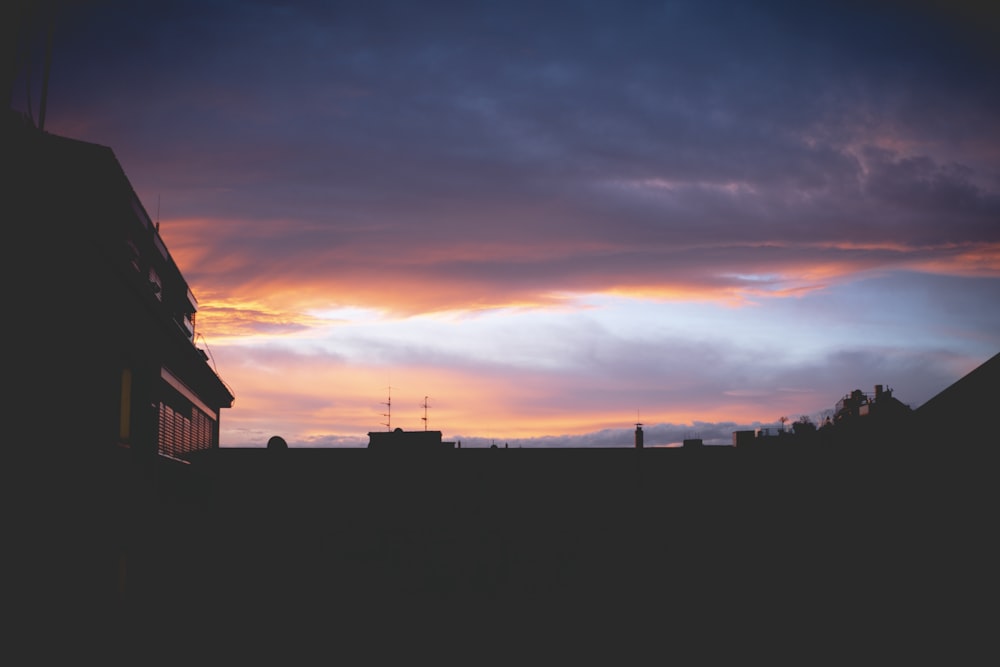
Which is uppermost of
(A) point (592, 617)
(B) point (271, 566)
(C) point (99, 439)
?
(C) point (99, 439)

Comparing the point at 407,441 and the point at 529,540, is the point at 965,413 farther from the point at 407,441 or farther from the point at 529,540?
the point at 407,441

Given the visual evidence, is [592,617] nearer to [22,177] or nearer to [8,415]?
[8,415]

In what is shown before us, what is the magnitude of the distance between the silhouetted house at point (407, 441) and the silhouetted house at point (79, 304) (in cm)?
991

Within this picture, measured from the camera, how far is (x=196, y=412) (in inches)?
1312

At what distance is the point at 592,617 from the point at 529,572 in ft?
8.07

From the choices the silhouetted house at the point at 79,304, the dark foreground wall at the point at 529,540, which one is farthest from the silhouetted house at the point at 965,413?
the silhouetted house at the point at 79,304

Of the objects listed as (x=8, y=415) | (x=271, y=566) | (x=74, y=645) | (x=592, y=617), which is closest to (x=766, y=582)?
(x=592, y=617)

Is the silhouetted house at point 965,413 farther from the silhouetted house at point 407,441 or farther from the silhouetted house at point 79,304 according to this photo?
the silhouetted house at point 79,304

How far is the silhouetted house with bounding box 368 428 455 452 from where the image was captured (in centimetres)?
3216

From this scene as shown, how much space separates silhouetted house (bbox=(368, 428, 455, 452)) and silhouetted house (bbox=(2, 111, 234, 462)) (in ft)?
32.5

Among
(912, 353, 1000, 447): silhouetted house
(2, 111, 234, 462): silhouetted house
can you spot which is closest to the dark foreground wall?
(912, 353, 1000, 447): silhouetted house

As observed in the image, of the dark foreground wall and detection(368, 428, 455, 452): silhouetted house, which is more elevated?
detection(368, 428, 455, 452): silhouetted house

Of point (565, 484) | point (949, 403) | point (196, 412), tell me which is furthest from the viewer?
point (196, 412)

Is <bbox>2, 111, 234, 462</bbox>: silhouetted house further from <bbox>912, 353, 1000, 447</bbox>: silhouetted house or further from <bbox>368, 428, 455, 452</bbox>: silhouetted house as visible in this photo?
<bbox>912, 353, 1000, 447</bbox>: silhouetted house
